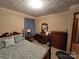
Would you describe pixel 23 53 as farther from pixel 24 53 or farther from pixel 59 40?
pixel 59 40

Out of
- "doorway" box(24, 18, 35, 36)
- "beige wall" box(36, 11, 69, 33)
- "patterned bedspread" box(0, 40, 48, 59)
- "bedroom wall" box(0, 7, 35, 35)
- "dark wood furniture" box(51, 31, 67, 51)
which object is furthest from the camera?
"doorway" box(24, 18, 35, 36)

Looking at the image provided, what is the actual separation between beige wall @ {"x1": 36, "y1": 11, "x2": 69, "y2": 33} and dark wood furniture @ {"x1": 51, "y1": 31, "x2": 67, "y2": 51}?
521 millimetres

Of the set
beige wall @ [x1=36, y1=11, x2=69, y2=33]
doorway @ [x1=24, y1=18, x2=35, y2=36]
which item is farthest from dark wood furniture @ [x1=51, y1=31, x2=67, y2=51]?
doorway @ [x1=24, y1=18, x2=35, y2=36]

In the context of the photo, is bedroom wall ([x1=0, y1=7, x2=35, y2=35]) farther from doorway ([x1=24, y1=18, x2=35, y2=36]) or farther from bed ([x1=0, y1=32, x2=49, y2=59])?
bed ([x1=0, y1=32, x2=49, y2=59])

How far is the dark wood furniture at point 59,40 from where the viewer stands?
3728 millimetres

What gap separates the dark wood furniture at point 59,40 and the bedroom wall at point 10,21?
204 centimetres

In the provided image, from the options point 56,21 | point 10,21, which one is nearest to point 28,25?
point 10,21

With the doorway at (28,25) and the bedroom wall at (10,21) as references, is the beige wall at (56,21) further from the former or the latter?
the bedroom wall at (10,21)

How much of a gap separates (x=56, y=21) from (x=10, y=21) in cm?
277

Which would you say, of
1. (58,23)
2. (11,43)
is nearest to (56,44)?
(58,23)

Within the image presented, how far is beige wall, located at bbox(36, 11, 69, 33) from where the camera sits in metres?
4.12

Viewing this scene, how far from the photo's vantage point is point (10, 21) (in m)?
3.29

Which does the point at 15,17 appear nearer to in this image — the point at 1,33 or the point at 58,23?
the point at 1,33

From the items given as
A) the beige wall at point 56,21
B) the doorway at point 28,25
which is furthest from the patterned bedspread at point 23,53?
the beige wall at point 56,21
